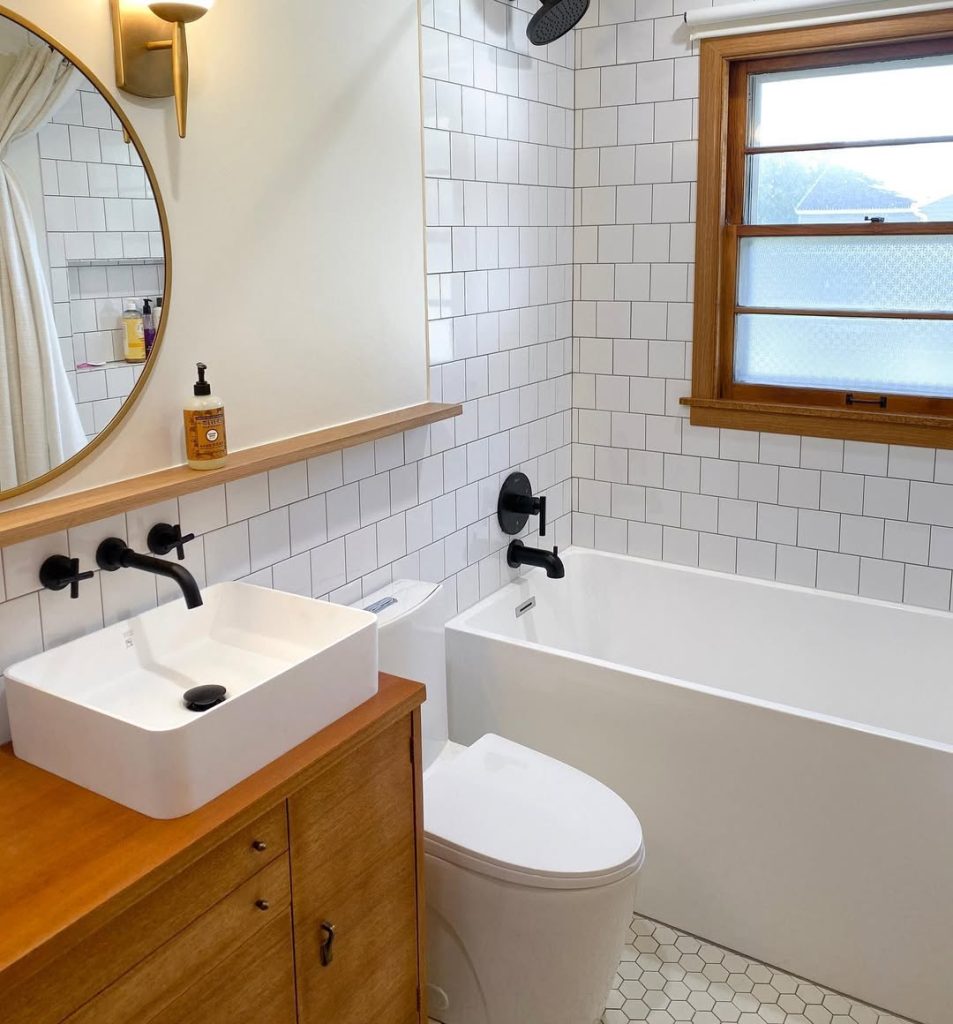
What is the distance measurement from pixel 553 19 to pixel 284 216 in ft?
3.43

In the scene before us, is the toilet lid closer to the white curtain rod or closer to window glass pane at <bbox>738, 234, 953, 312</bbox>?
window glass pane at <bbox>738, 234, 953, 312</bbox>

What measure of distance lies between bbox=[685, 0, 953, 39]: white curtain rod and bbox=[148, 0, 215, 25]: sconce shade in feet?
5.64

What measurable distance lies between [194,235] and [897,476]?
6.86 ft

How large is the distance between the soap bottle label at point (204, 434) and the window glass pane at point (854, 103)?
1.99 m

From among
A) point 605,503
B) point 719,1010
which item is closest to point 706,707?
point 719,1010

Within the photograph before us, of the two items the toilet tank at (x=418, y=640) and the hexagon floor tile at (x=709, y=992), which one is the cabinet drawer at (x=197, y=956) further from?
the hexagon floor tile at (x=709, y=992)

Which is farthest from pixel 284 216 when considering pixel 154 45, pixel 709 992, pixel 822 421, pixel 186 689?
pixel 709 992

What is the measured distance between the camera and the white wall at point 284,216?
200cm

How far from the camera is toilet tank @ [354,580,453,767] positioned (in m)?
2.46

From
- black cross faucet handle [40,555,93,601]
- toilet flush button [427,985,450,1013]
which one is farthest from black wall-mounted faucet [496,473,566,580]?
black cross faucet handle [40,555,93,601]

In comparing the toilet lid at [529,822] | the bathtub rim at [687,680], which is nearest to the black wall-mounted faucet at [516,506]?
the bathtub rim at [687,680]

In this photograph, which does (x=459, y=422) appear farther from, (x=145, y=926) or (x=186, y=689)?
(x=145, y=926)

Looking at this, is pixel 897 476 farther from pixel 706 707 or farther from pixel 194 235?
pixel 194 235

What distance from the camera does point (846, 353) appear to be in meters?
3.16
